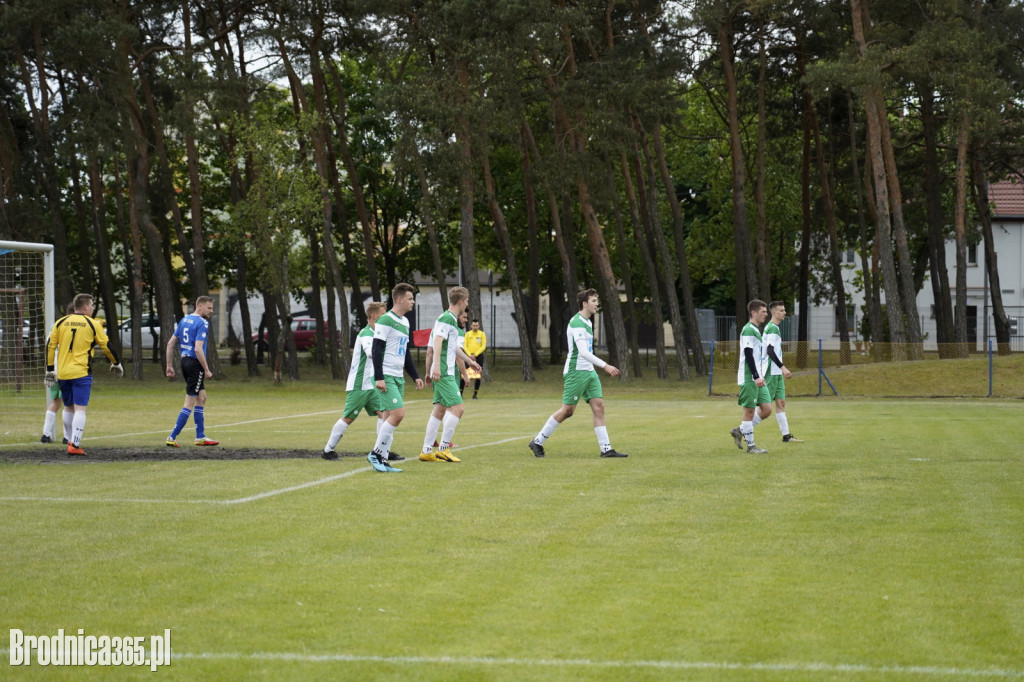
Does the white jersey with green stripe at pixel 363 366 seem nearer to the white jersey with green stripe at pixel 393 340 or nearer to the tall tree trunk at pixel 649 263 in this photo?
the white jersey with green stripe at pixel 393 340

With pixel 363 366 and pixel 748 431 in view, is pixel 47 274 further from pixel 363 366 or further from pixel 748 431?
pixel 748 431

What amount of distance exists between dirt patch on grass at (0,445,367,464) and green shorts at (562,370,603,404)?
2.71 meters

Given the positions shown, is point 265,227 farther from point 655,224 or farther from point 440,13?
point 655,224

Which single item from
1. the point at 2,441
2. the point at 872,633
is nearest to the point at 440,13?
the point at 2,441

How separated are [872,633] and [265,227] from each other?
32789 millimetres

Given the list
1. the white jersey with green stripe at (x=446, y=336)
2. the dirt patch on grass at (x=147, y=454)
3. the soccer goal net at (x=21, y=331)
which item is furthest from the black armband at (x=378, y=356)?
the soccer goal net at (x=21, y=331)

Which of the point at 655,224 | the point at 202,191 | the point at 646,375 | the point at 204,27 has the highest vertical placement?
the point at 204,27

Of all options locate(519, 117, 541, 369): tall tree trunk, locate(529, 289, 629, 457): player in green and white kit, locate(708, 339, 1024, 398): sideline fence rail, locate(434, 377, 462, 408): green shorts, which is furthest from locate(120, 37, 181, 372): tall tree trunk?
locate(529, 289, 629, 457): player in green and white kit

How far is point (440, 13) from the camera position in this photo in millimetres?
34688

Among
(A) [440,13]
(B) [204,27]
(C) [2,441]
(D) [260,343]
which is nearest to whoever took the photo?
(C) [2,441]

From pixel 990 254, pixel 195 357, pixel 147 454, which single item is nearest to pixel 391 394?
pixel 147 454

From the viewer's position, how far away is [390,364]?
13.4m

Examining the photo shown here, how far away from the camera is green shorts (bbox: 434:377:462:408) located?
14164 millimetres

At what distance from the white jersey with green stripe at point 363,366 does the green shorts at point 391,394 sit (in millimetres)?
286
